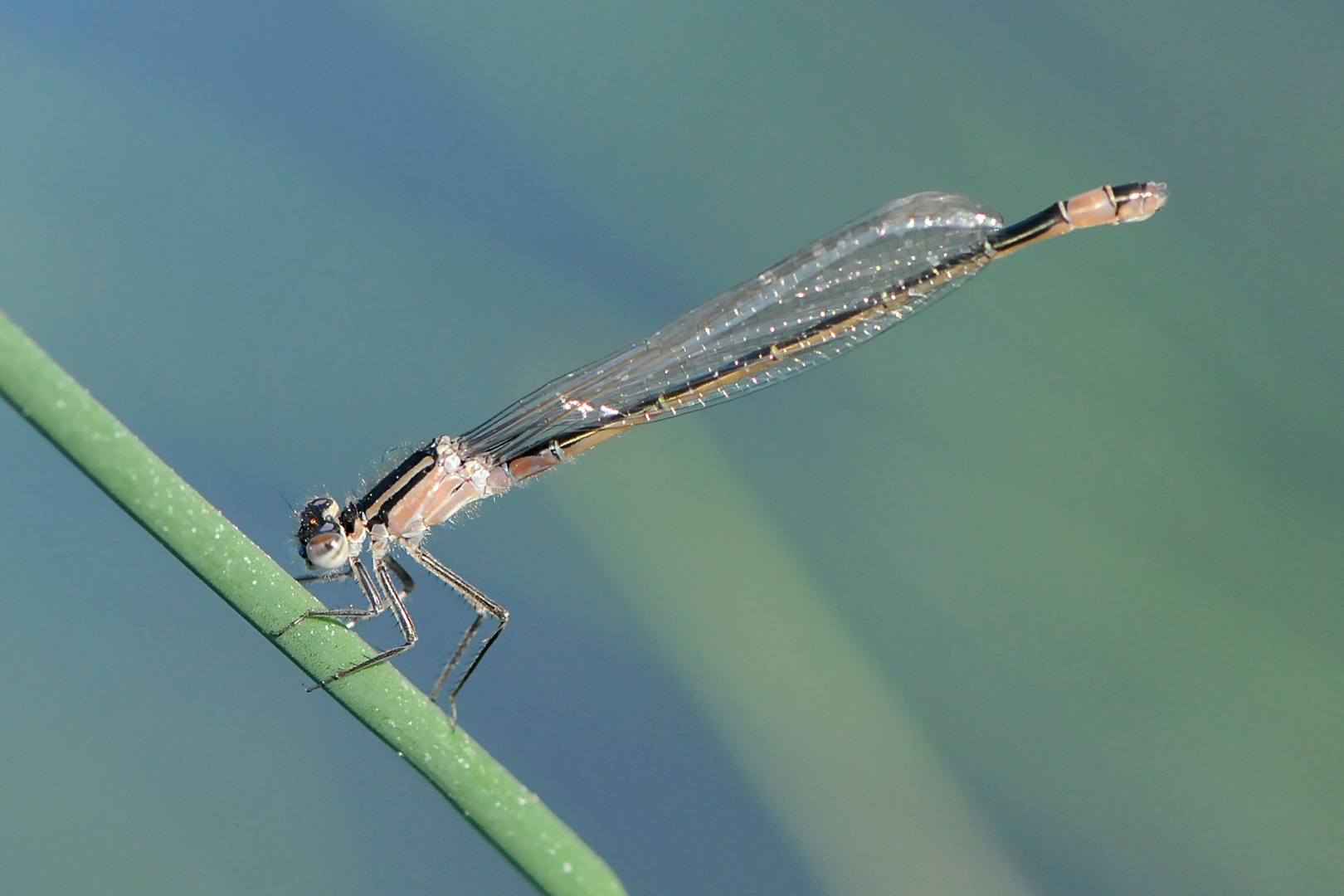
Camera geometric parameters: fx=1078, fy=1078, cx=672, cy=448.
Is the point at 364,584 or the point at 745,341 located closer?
the point at 364,584

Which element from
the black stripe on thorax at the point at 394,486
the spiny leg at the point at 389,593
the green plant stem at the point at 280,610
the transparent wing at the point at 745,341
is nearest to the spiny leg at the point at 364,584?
the spiny leg at the point at 389,593

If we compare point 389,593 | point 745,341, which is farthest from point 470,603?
→ point 745,341

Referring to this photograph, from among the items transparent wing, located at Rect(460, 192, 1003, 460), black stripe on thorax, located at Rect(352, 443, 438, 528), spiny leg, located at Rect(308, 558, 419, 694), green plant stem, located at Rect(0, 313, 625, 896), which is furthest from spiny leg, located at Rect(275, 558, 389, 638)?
green plant stem, located at Rect(0, 313, 625, 896)

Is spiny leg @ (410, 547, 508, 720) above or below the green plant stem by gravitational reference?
above

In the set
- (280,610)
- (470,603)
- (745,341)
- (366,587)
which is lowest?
(280,610)

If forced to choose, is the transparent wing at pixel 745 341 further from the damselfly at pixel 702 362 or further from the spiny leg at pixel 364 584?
the spiny leg at pixel 364 584

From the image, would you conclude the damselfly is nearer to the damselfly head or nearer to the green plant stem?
the damselfly head

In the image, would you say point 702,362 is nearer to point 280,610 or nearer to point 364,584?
point 364,584
